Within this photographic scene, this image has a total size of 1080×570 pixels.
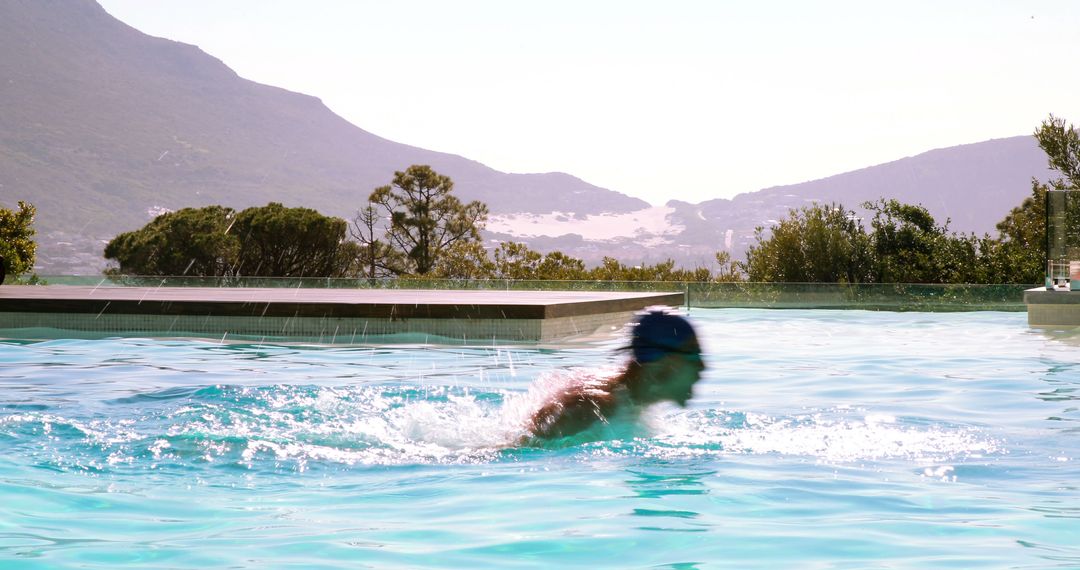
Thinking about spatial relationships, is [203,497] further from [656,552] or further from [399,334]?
[399,334]

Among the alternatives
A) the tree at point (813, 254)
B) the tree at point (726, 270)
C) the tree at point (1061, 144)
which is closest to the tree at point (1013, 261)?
the tree at point (813, 254)

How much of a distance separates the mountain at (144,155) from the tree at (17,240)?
96570 mm

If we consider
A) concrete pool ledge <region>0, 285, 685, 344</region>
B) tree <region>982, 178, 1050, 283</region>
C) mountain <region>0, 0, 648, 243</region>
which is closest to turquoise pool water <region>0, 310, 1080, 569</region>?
concrete pool ledge <region>0, 285, 685, 344</region>

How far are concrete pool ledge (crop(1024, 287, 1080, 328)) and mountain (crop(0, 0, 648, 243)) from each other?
4497 inches

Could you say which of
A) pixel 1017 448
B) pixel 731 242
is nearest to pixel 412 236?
pixel 1017 448

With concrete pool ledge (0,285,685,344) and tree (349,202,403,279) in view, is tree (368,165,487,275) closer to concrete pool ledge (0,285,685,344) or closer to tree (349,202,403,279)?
tree (349,202,403,279)

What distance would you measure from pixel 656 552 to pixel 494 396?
15.1ft

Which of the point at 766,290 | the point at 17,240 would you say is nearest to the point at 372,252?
the point at 17,240

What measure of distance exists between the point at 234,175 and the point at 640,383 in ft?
507

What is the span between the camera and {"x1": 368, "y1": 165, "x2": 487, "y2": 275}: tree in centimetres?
4144

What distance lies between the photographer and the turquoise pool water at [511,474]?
3.85m

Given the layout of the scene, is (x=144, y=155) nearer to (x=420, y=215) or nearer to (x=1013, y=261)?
(x=420, y=215)

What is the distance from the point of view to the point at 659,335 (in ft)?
15.9

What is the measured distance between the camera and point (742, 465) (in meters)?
5.48
